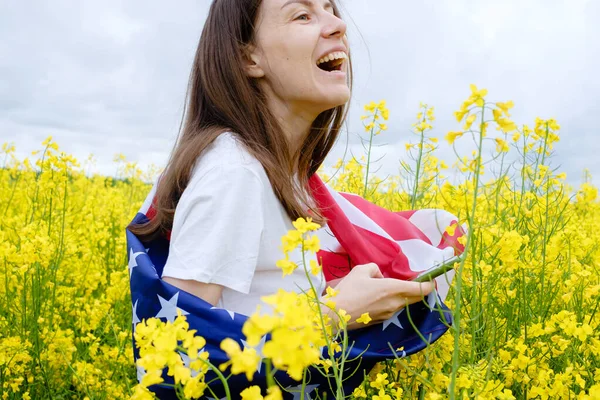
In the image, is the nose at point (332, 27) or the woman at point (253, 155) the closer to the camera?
the woman at point (253, 155)

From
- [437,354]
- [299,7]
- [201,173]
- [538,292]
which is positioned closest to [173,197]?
[201,173]

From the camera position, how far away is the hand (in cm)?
155

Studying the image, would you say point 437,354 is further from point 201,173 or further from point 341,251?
point 201,173

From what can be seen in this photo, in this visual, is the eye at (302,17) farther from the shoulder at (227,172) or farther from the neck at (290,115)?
the shoulder at (227,172)

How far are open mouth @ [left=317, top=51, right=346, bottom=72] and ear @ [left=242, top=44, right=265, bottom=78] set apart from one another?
0.62ft

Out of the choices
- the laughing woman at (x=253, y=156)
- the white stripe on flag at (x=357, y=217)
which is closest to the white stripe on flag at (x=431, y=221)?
the white stripe on flag at (x=357, y=217)

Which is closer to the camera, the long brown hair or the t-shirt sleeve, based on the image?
the t-shirt sleeve

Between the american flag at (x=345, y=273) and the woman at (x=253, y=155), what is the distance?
0.18 feet

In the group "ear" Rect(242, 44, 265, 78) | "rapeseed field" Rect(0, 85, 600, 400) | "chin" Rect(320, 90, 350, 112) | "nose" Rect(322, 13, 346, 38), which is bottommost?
"rapeseed field" Rect(0, 85, 600, 400)

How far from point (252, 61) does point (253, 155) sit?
414 millimetres

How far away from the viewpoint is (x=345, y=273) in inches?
74.9

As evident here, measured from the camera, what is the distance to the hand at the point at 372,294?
155 cm

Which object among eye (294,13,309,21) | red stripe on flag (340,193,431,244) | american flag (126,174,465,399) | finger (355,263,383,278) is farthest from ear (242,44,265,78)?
finger (355,263,383,278)

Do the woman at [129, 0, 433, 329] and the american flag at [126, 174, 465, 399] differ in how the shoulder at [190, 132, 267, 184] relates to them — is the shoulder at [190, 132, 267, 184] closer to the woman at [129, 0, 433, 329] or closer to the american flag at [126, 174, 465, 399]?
the woman at [129, 0, 433, 329]
